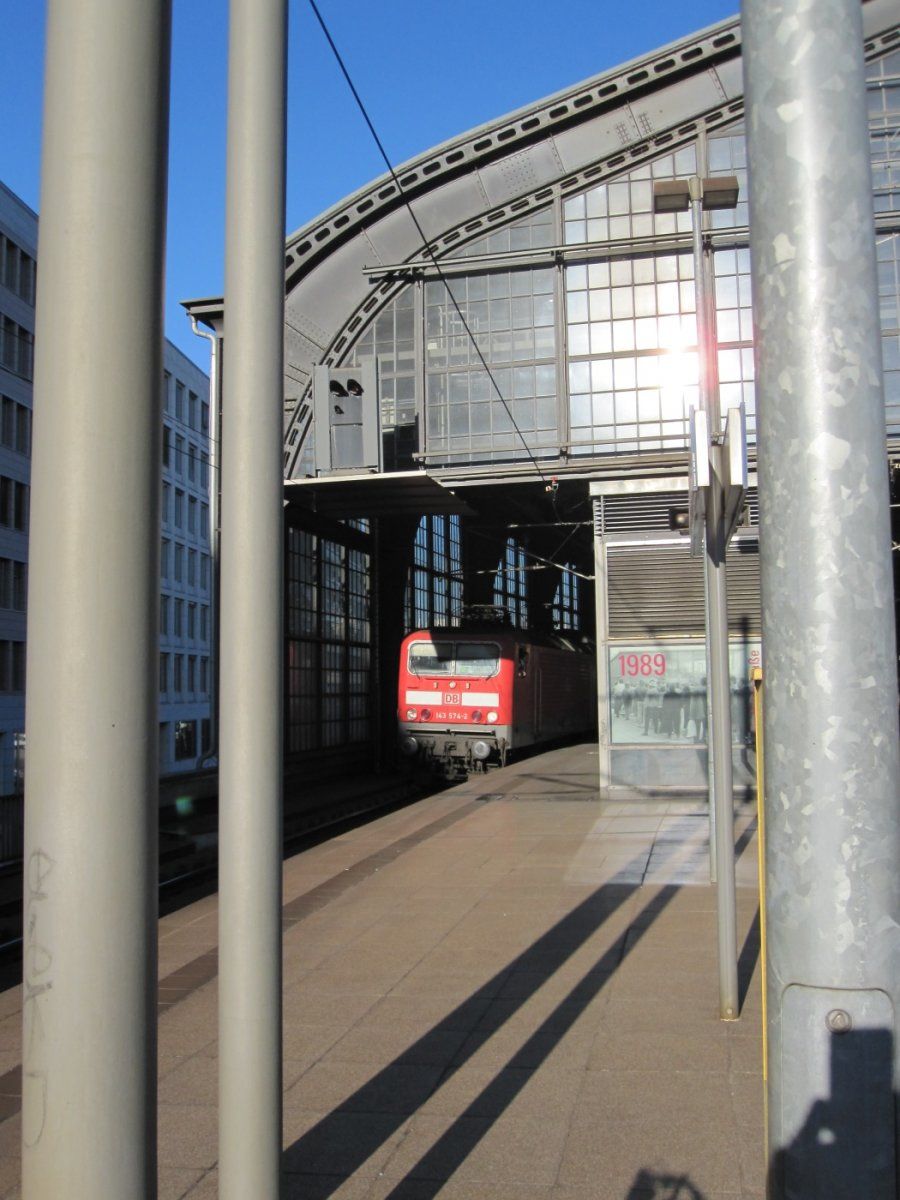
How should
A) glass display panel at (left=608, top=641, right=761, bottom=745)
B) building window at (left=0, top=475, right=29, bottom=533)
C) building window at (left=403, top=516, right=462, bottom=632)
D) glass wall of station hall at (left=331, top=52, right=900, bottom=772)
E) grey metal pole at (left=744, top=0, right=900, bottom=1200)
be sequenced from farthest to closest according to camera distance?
building window at (left=0, top=475, right=29, bottom=533), building window at (left=403, top=516, right=462, bottom=632), glass wall of station hall at (left=331, top=52, right=900, bottom=772), glass display panel at (left=608, top=641, right=761, bottom=745), grey metal pole at (left=744, top=0, right=900, bottom=1200)

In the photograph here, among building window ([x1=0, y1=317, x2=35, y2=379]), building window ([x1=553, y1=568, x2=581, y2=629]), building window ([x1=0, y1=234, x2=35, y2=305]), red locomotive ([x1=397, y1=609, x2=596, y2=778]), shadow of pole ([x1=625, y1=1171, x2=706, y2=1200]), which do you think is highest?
building window ([x1=0, y1=234, x2=35, y2=305])

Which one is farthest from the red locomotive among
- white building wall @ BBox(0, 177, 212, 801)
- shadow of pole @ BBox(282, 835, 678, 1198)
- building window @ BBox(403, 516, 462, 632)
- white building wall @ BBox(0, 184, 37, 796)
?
white building wall @ BBox(0, 184, 37, 796)

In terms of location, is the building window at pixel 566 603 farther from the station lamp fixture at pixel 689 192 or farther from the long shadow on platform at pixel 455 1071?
the long shadow on platform at pixel 455 1071

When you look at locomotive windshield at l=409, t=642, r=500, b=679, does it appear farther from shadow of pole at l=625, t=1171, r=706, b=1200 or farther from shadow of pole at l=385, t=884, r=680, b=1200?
shadow of pole at l=625, t=1171, r=706, b=1200

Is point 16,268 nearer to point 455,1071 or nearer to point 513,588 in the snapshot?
point 513,588

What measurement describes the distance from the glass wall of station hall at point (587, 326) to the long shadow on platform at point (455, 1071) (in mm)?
12129

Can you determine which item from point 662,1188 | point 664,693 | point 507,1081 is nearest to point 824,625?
point 662,1188

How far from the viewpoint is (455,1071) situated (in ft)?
18.4

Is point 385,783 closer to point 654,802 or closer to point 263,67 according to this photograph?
point 654,802

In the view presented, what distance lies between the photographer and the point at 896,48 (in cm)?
1966

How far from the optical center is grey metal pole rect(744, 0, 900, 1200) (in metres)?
2.14

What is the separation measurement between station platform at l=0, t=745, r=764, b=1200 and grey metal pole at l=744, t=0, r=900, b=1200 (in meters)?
2.33

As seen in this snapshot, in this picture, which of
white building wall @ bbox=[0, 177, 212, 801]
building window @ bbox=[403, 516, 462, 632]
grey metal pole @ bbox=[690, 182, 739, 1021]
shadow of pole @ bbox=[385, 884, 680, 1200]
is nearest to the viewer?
shadow of pole @ bbox=[385, 884, 680, 1200]

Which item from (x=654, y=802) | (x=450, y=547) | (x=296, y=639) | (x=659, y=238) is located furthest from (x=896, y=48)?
(x=450, y=547)
